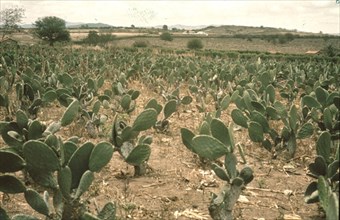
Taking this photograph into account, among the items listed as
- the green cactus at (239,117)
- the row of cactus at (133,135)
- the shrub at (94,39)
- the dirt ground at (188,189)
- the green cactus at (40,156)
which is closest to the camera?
the green cactus at (40,156)

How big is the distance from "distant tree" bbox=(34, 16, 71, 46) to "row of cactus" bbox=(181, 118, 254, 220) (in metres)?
56.7

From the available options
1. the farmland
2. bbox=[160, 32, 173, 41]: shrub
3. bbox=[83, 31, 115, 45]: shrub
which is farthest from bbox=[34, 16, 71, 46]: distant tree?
the farmland

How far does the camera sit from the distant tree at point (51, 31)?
185 ft

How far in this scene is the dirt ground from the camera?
267cm

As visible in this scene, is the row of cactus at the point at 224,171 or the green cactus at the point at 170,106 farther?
the green cactus at the point at 170,106

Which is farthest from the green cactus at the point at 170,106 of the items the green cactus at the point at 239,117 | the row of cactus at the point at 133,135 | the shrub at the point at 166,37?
the shrub at the point at 166,37

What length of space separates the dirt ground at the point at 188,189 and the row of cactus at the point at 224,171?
297 mm

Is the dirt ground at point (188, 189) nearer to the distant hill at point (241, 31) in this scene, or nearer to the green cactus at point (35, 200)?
the green cactus at point (35, 200)

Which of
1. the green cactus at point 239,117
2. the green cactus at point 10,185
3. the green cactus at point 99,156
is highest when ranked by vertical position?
Result: the green cactus at point 99,156

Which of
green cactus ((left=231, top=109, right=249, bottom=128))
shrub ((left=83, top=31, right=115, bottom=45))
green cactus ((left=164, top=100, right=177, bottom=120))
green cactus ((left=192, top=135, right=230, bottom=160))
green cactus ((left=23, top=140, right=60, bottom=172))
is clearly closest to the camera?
green cactus ((left=23, top=140, right=60, bottom=172))

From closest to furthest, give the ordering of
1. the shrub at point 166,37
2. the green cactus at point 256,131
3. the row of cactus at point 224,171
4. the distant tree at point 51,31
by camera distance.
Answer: the row of cactus at point 224,171, the green cactus at point 256,131, the distant tree at point 51,31, the shrub at point 166,37

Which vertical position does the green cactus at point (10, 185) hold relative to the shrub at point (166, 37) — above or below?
below

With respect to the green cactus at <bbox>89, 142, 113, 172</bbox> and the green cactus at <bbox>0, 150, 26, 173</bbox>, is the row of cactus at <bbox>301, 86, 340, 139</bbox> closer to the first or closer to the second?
the green cactus at <bbox>89, 142, 113, 172</bbox>

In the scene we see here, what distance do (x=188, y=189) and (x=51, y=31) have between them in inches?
2271
